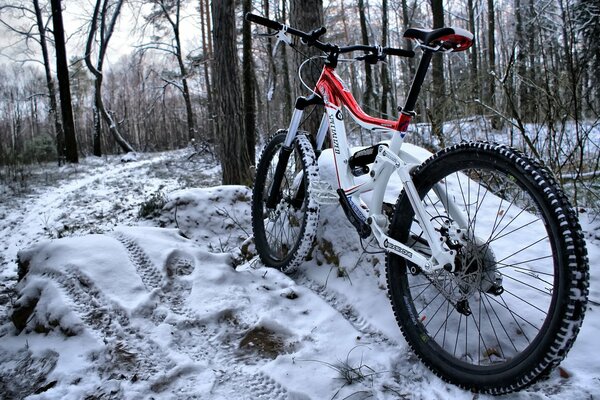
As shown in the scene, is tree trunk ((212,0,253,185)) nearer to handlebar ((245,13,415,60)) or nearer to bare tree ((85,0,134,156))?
handlebar ((245,13,415,60))

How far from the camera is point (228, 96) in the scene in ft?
19.1

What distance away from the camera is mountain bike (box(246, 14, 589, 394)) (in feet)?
4.54

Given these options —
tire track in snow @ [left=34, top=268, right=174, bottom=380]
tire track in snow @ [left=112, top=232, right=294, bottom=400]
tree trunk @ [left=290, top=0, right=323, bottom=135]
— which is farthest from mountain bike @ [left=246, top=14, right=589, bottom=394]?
tree trunk @ [left=290, top=0, right=323, bottom=135]

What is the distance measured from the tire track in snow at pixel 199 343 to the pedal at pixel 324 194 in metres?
0.98

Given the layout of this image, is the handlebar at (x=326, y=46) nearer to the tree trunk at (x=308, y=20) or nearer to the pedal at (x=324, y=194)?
the pedal at (x=324, y=194)

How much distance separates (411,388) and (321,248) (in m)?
1.35

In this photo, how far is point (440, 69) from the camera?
10.7 metres

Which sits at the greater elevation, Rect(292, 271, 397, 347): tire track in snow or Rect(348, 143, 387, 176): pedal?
Rect(348, 143, 387, 176): pedal

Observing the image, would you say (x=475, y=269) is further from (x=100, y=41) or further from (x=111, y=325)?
(x=100, y=41)

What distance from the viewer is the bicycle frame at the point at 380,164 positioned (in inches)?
70.1

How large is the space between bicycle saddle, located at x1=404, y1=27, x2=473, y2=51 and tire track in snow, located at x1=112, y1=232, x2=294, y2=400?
1622mm

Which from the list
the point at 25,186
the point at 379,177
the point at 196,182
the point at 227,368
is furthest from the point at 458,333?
the point at 25,186

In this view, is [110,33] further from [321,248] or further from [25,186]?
[321,248]

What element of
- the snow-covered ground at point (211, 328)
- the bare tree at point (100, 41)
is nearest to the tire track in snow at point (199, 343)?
the snow-covered ground at point (211, 328)
